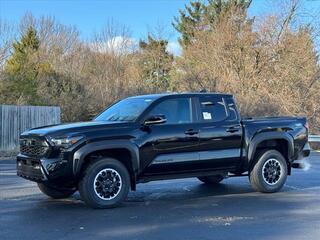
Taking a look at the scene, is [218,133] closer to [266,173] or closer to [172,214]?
[266,173]

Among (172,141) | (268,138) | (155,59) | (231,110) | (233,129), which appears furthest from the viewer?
(155,59)

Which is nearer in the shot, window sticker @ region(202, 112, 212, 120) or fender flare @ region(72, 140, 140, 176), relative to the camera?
fender flare @ region(72, 140, 140, 176)

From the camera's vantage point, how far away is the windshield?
9.36m

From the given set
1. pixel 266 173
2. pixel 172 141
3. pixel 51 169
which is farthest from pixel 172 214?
pixel 266 173

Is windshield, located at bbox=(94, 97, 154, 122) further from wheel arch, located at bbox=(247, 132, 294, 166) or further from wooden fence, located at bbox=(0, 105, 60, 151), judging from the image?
wooden fence, located at bbox=(0, 105, 60, 151)

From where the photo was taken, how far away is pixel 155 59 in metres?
44.4

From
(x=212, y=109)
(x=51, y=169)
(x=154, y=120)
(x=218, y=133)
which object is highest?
(x=212, y=109)

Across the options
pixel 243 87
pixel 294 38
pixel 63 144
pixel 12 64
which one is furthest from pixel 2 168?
pixel 294 38

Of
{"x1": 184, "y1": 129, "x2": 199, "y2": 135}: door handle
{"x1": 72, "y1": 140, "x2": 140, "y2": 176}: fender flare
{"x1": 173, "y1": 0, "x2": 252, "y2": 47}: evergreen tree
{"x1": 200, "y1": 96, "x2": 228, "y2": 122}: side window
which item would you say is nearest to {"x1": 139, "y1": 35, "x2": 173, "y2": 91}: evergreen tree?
{"x1": 173, "y1": 0, "x2": 252, "y2": 47}: evergreen tree

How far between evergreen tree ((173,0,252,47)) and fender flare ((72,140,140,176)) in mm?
32433

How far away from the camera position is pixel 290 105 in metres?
29.2

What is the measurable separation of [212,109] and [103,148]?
2.37 m

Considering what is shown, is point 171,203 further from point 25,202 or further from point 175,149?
point 25,202

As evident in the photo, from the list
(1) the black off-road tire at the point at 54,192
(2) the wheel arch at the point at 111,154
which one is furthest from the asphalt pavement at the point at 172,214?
(2) the wheel arch at the point at 111,154
